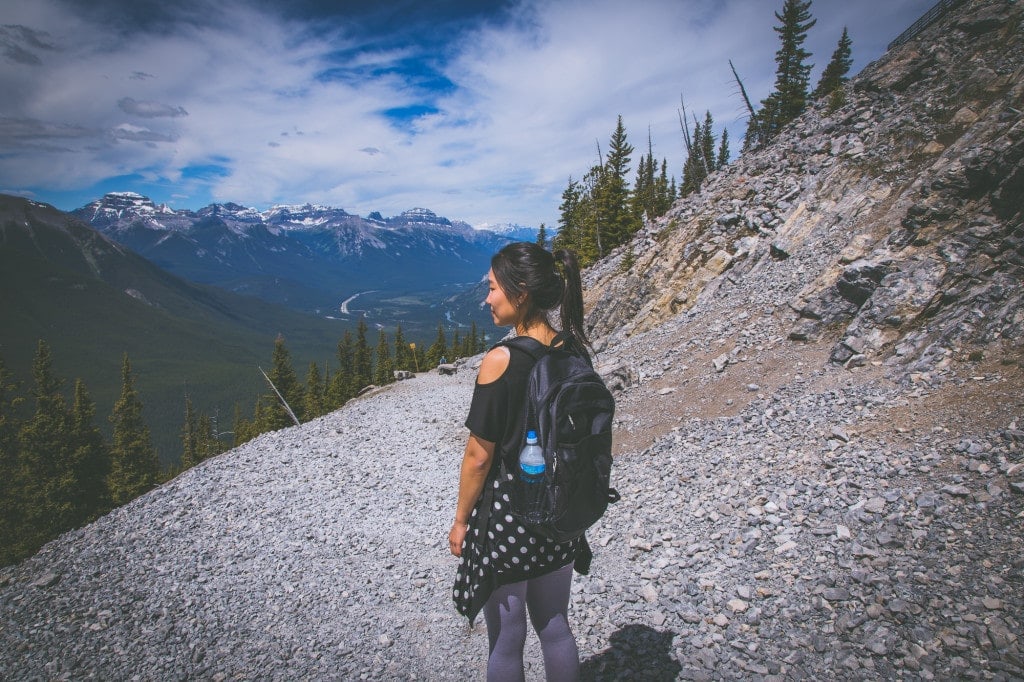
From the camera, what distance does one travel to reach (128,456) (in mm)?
30547

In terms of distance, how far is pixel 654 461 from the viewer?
377 inches

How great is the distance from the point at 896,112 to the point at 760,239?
6916 mm

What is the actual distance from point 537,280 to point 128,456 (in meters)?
39.8

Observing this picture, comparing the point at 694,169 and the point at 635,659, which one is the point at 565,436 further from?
the point at 694,169

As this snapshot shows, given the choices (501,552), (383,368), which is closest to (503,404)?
(501,552)

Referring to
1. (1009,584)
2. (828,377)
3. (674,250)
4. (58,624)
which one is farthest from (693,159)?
(58,624)

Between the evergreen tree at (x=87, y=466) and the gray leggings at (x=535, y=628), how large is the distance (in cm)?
3405

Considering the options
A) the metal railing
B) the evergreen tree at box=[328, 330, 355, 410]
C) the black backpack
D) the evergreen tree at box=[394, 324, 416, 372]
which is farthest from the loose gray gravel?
the evergreen tree at box=[394, 324, 416, 372]

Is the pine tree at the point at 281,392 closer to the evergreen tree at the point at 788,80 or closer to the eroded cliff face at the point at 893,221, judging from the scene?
the eroded cliff face at the point at 893,221

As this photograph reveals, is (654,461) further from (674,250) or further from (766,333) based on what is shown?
(674,250)

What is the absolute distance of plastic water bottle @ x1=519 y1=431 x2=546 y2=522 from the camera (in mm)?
2578

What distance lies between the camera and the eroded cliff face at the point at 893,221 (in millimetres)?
8578

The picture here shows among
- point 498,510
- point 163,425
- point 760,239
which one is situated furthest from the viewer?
point 163,425

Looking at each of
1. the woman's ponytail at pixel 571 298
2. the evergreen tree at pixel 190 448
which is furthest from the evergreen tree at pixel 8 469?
the woman's ponytail at pixel 571 298
